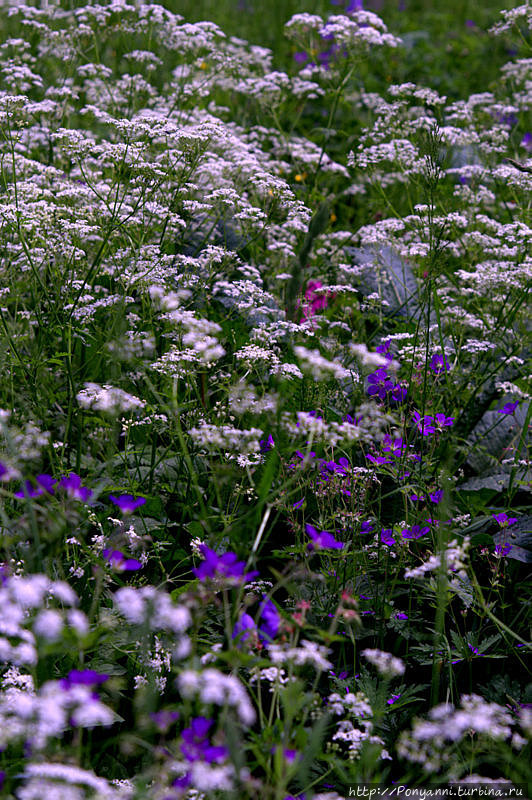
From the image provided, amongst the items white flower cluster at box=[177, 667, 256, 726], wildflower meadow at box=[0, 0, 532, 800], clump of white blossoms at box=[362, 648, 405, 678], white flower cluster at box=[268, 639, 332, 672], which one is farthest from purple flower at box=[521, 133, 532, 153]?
white flower cluster at box=[177, 667, 256, 726]

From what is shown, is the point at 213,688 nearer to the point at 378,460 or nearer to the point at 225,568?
the point at 225,568

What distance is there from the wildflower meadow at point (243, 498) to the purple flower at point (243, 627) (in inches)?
0.8

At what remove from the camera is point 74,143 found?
328cm

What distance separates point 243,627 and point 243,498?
109cm

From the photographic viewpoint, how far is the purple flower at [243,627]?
172 cm

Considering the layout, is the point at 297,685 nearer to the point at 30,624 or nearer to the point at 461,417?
the point at 30,624

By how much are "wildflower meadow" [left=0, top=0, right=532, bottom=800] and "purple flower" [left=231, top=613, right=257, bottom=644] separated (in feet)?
0.06

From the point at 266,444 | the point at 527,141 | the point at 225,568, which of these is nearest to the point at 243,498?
the point at 266,444

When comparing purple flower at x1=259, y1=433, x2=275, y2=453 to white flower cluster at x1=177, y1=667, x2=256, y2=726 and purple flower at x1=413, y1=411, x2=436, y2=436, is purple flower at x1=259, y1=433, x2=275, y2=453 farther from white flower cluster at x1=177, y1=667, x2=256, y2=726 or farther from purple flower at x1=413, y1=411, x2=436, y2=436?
white flower cluster at x1=177, y1=667, x2=256, y2=726

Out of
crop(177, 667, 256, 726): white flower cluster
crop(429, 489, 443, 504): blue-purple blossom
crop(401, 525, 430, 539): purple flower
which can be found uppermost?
crop(177, 667, 256, 726): white flower cluster

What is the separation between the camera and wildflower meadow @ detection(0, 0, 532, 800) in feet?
5.23

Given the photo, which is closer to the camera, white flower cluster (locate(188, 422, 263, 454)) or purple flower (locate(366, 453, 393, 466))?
white flower cluster (locate(188, 422, 263, 454))

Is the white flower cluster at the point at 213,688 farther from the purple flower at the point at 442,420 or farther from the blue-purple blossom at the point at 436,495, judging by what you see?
the purple flower at the point at 442,420

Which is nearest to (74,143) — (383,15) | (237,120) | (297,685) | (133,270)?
(133,270)
